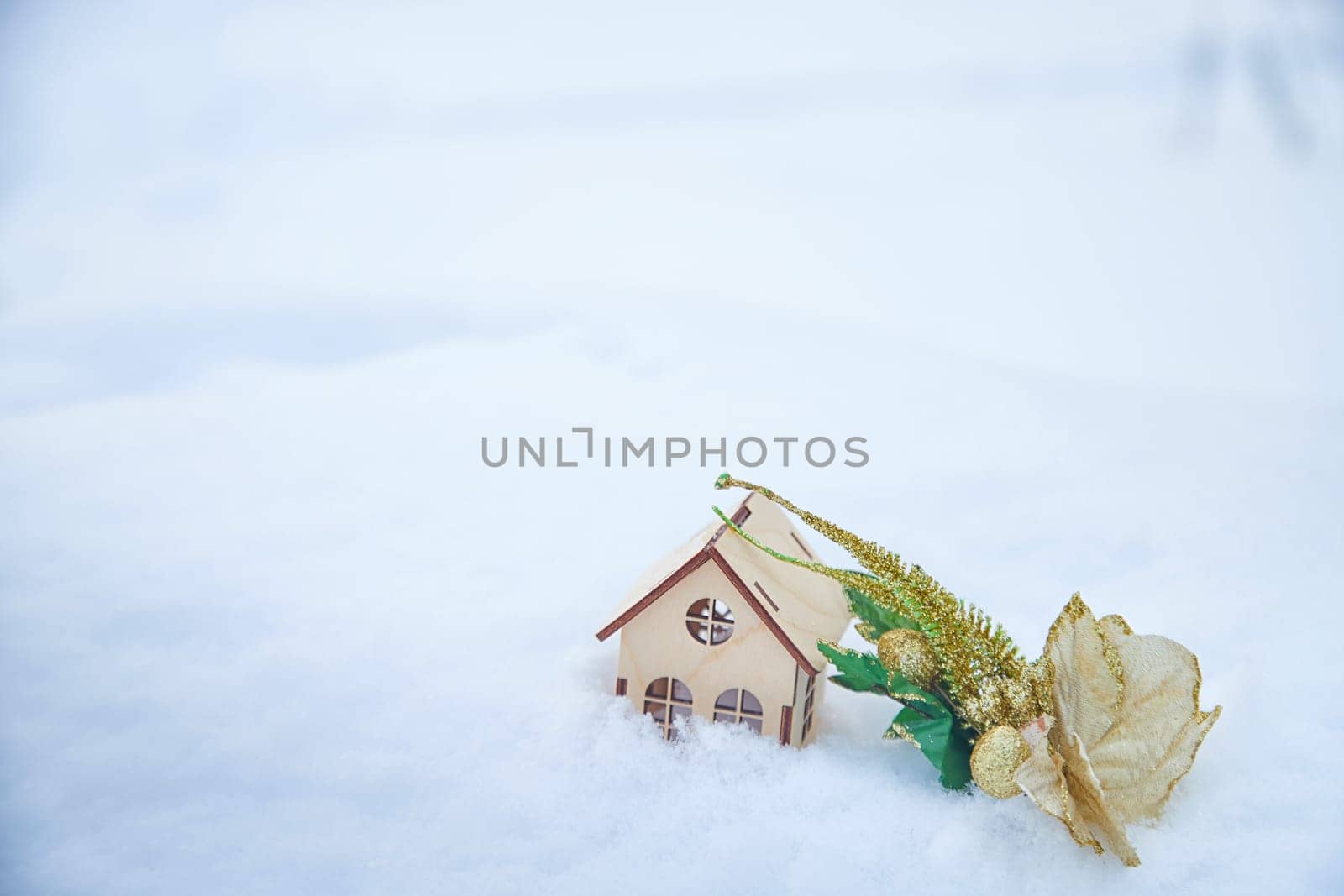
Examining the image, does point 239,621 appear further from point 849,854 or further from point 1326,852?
point 1326,852

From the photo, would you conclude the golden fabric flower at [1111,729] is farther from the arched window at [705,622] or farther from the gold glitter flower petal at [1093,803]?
the arched window at [705,622]

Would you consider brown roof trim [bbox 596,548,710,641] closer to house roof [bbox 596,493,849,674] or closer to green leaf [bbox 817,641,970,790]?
house roof [bbox 596,493,849,674]

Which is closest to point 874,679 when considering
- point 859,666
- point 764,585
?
point 859,666

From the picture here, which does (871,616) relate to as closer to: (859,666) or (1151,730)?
Answer: (859,666)

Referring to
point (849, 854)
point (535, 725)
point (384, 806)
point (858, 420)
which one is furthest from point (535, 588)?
point (858, 420)

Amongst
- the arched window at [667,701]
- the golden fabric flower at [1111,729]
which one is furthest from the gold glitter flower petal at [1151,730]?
the arched window at [667,701]

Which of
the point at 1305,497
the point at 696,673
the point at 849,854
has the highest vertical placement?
the point at 1305,497

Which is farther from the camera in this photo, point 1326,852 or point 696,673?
point 696,673
